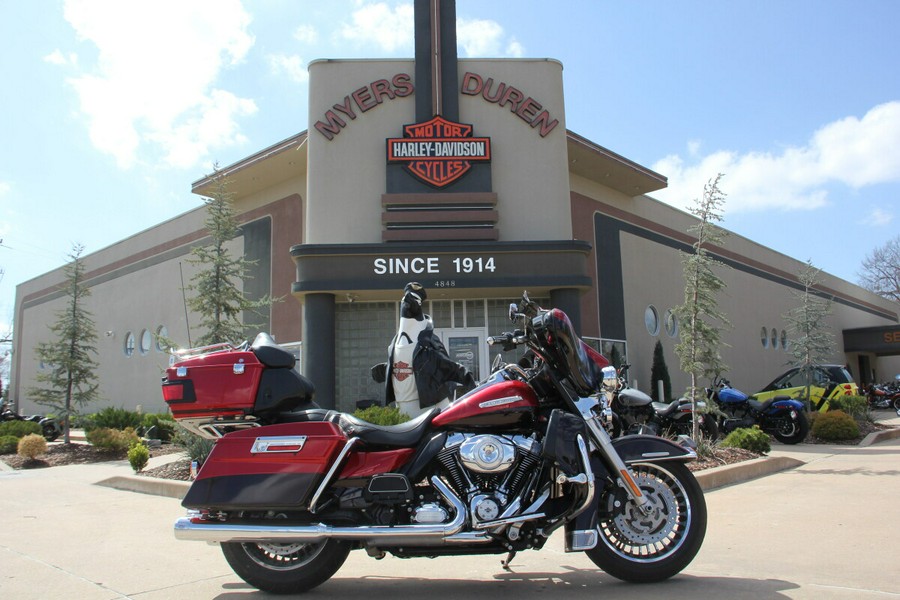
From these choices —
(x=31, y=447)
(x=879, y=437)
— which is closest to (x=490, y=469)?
(x=31, y=447)

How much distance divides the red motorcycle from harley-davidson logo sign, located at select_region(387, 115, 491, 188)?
1193 cm

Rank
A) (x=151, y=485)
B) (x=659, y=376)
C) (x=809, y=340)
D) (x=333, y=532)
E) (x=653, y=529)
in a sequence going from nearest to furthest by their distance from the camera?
1. (x=333, y=532)
2. (x=653, y=529)
3. (x=151, y=485)
4. (x=809, y=340)
5. (x=659, y=376)

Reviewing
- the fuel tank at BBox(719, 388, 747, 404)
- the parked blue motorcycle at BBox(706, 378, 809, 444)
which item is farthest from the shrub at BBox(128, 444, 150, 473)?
the fuel tank at BBox(719, 388, 747, 404)

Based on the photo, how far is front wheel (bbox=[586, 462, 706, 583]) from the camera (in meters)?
4.21

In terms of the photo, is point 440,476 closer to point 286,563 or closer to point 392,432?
point 392,432

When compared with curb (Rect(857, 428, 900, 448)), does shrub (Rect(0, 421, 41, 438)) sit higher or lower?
higher

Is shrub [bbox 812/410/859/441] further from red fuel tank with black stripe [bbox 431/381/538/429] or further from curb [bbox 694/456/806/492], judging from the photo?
red fuel tank with black stripe [bbox 431/381/538/429]

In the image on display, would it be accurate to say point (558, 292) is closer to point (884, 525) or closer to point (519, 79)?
point (519, 79)

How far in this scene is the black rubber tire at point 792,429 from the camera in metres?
13.8

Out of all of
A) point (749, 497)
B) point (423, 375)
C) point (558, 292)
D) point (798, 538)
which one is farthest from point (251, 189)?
point (798, 538)

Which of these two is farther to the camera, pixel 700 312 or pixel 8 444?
pixel 8 444

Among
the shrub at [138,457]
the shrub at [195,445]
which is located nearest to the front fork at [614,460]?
the shrub at [195,445]

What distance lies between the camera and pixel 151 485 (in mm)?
9305

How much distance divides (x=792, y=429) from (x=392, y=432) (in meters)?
12.2
